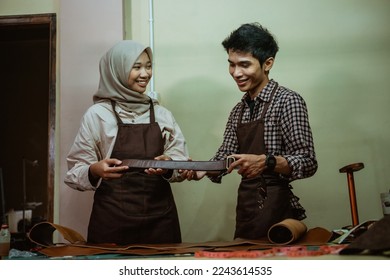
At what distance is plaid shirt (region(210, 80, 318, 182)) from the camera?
1.18 m

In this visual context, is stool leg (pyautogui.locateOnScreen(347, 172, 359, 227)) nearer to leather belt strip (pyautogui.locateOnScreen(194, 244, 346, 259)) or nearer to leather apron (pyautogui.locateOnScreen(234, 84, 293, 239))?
leather apron (pyautogui.locateOnScreen(234, 84, 293, 239))

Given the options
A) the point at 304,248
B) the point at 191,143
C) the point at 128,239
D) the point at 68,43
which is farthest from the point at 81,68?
the point at 304,248

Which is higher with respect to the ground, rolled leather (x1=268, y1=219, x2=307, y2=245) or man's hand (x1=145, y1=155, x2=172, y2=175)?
man's hand (x1=145, y1=155, x2=172, y2=175)

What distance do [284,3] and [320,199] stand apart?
0.59 m

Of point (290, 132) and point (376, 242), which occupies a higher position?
point (290, 132)

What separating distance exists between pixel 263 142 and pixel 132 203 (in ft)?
1.22

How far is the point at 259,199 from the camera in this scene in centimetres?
124

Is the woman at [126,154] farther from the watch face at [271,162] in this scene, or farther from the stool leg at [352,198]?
the stool leg at [352,198]

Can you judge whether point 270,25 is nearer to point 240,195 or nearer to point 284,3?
point 284,3

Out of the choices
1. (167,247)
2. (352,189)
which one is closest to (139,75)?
(167,247)

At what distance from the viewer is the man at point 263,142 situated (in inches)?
46.6

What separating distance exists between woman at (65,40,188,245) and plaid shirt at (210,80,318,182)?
0.55ft

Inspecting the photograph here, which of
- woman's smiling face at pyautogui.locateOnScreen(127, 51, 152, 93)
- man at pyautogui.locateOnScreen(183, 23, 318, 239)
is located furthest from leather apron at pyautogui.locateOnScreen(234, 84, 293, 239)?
woman's smiling face at pyautogui.locateOnScreen(127, 51, 152, 93)

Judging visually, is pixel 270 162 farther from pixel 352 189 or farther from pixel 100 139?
pixel 100 139
